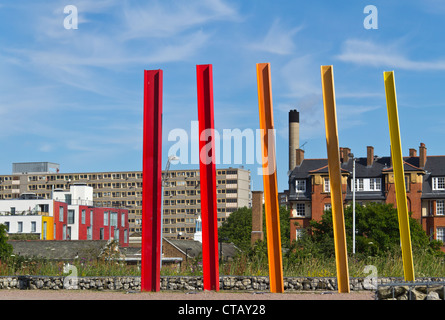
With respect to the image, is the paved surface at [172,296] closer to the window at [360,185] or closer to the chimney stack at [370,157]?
the window at [360,185]

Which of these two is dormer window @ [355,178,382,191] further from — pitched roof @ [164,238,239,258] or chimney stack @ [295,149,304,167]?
pitched roof @ [164,238,239,258]

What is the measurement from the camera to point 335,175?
19016 mm

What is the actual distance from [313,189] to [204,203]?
219ft

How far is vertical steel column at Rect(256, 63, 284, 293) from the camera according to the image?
739 inches

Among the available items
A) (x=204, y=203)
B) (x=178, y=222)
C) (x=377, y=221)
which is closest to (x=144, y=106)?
(x=204, y=203)

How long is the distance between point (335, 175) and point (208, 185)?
3.60 meters

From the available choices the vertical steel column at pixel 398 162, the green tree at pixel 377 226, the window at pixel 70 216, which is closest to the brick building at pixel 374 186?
the green tree at pixel 377 226

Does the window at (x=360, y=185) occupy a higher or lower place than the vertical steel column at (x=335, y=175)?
higher

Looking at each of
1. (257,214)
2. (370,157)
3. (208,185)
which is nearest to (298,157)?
(370,157)

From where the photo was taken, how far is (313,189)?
3332 inches

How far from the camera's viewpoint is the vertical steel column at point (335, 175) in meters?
19.0

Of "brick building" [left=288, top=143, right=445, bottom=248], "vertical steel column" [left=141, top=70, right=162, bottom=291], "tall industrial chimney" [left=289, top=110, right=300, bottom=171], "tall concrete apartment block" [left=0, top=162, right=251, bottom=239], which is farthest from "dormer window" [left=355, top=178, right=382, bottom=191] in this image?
"tall concrete apartment block" [left=0, top=162, right=251, bottom=239]

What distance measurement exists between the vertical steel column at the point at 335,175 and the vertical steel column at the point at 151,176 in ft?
15.7
